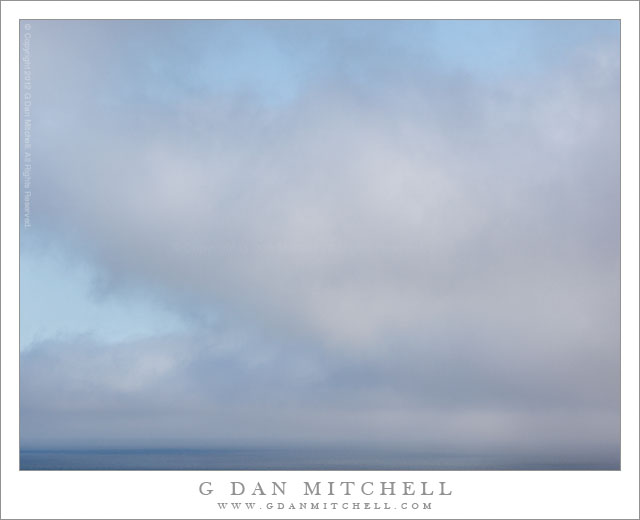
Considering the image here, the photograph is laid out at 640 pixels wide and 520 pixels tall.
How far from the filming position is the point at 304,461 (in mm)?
23844

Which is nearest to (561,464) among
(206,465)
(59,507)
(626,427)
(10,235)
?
(206,465)

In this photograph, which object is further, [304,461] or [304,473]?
[304,461]

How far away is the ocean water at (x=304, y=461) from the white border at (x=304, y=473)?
329 inches

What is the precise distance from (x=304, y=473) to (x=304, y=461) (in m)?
13.3

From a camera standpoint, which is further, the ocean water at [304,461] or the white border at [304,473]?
the ocean water at [304,461]

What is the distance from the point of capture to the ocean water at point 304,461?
20.5 m

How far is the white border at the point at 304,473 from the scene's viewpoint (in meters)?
10.7

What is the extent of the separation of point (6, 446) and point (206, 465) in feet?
38.3

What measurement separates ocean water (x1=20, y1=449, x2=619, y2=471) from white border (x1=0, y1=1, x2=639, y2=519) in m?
8.35

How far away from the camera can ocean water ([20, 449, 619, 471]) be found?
20547 millimetres

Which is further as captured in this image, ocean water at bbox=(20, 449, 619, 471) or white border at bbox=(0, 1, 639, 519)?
ocean water at bbox=(20, 449, 619, 471)

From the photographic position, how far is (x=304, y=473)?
430 inches

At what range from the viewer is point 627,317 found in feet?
36.6

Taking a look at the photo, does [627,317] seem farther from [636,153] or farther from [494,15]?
[494,15]
